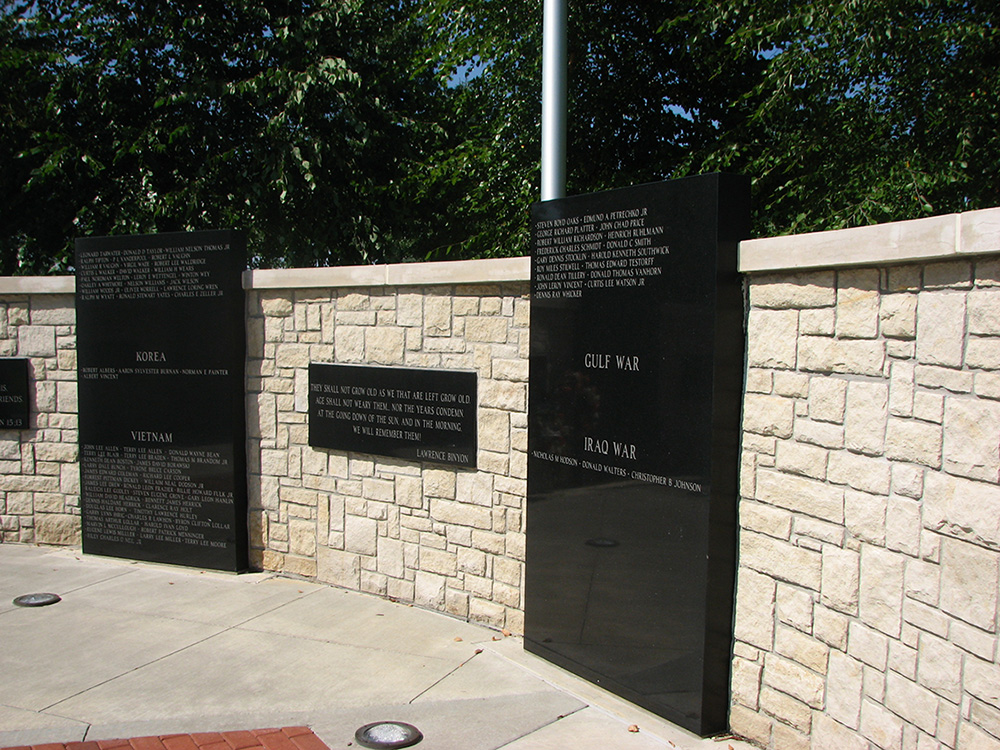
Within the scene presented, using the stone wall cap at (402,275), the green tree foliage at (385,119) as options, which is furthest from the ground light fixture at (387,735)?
the green tree foliage at (385,119)

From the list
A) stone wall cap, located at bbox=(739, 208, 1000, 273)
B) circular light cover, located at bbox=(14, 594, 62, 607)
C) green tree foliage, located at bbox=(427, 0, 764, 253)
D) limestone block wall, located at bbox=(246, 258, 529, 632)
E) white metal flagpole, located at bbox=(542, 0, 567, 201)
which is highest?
green tree foliage, located at bbox=(427, 0, 764, 253)

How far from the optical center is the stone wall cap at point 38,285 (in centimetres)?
739

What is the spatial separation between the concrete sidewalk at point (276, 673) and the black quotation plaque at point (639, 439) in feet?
1.04

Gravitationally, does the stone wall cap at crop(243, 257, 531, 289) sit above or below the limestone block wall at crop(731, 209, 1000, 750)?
above

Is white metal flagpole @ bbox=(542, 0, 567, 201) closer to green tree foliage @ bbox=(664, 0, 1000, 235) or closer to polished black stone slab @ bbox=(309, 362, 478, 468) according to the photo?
polished black stone slab @ bbox=(309, 362, 478, 468)

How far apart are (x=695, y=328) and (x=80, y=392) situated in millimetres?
5485

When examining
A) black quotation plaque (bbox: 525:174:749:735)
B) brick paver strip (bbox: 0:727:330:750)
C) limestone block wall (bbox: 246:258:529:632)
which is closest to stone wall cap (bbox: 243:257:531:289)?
limestone block wall (bbox: 246:258:529:632)

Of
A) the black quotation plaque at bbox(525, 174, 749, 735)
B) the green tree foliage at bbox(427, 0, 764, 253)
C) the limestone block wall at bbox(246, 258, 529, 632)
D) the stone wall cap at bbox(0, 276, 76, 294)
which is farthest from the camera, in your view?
the green tree foliage at bbox(427, 0, 764, 253)

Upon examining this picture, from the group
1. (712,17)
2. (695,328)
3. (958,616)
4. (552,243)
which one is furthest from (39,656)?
(712,17)

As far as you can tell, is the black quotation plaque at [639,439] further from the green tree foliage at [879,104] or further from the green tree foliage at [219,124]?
the green tree foliage at [219,124]

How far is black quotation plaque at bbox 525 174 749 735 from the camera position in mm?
4055

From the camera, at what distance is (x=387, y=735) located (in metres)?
4.05

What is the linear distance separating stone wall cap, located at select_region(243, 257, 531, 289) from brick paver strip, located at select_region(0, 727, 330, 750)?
2.80 metres

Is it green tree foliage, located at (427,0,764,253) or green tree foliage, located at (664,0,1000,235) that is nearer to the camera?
green tree foliage, located at (664,0,1000,235)
